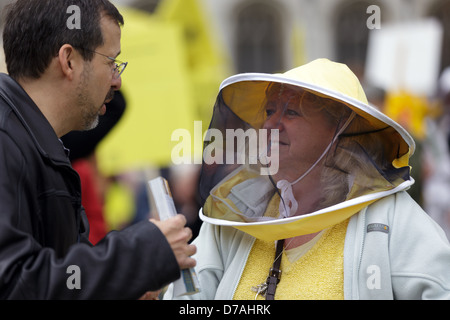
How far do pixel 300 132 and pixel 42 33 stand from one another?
963mm

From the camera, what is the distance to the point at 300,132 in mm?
2418

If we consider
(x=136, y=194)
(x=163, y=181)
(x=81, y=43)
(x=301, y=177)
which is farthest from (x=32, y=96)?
(x=136, y=194)

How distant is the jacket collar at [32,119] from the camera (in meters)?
1.91

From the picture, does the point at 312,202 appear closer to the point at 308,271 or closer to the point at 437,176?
the point at 308,271

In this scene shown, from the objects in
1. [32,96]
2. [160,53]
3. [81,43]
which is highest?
[81,43]

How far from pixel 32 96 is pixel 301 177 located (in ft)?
3.19

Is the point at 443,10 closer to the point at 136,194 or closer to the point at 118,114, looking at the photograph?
the point at 136,194

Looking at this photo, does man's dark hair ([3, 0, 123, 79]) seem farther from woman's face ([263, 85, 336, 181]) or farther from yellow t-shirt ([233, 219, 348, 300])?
yellow t-shirt ([233, 219, 348, 300])

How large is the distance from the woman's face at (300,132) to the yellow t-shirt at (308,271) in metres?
0.27

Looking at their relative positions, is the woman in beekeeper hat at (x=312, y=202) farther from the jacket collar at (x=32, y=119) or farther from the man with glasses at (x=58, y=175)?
the jacket collar at (x=32, y=119)

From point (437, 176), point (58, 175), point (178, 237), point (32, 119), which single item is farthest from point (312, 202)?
point (437, 176)

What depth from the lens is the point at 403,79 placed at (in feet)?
21.7

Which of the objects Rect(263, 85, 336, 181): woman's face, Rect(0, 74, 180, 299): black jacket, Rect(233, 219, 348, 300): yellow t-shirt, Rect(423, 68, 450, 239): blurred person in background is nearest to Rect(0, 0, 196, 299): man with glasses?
Rect(0, 74, 180, 299): black jacket

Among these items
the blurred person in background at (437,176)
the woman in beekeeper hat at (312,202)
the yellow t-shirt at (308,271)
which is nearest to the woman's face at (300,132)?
the woman in beekeeper hat at (312,202)
